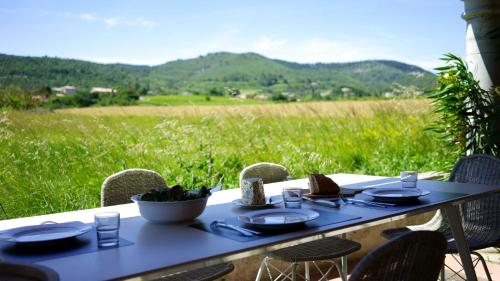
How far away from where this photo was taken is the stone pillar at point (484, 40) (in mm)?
3926

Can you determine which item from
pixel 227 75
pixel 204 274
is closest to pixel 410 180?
pixel 204 274

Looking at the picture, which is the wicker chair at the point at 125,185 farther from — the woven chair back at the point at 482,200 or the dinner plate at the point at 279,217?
the woven chair back at the point at 482,200

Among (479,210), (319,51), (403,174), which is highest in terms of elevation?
(319,51)

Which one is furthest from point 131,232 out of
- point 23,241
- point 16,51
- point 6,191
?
point 16,51

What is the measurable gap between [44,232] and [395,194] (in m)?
1.31

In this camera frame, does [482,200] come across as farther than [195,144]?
No

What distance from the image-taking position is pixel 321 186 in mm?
2340

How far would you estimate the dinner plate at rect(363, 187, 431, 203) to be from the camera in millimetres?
2174

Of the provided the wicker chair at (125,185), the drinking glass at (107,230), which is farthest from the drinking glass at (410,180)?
the drinking glass at (107,230)

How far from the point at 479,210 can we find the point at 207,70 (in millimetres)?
4699

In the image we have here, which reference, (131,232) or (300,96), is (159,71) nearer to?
(300,96)

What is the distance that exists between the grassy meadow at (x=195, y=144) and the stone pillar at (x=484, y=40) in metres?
1.06

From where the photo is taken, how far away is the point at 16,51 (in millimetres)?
4059

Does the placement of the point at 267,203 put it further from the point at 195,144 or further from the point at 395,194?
the point at 195,144
